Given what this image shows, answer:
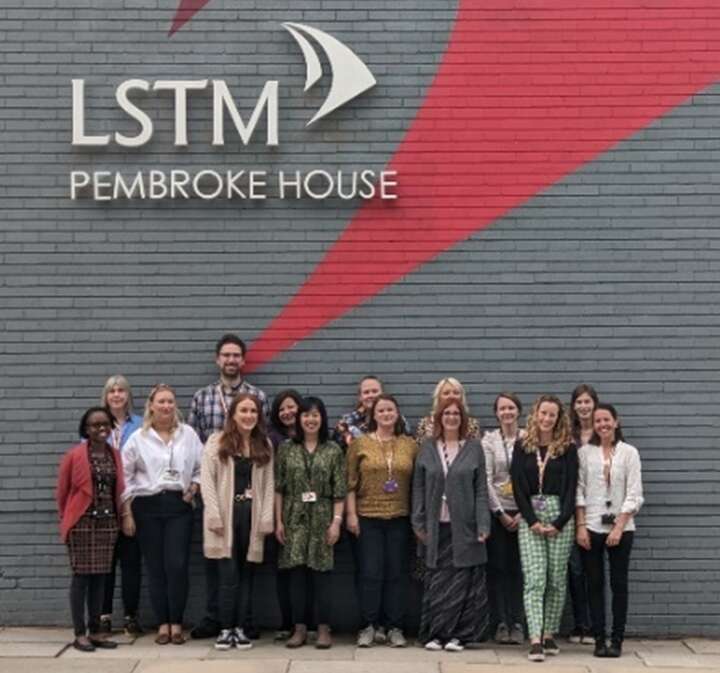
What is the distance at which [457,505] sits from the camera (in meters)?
9.20

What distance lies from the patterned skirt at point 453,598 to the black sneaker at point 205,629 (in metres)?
1.57

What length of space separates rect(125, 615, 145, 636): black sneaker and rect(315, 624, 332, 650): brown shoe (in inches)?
54.2

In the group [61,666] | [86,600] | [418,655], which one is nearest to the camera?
[61,666]

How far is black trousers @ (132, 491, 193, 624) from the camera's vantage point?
9.30 m

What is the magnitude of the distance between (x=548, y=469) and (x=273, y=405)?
2077mm

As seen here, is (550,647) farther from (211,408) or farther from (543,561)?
(211,408)

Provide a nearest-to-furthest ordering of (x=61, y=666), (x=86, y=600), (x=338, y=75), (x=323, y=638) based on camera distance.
A: (x=61, y=666) < (x=323, y=638) < (x=86, y=600) < (x=338, y=75)

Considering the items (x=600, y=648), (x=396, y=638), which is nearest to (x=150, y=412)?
(x=396, y=638)

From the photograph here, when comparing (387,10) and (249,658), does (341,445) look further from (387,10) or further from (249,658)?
(387,10)

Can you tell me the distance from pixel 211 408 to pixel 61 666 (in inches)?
85.7

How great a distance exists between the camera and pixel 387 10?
10117mm

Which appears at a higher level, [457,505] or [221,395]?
[221,395]

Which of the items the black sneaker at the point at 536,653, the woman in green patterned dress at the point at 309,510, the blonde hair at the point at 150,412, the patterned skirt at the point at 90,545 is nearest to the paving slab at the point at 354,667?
the woman in green patterned dress at the point at 309,510

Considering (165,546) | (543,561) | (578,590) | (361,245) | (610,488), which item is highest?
(361,245)
